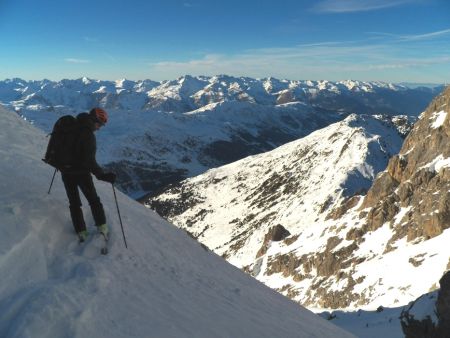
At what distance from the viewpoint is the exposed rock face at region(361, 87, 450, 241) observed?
5669 cm

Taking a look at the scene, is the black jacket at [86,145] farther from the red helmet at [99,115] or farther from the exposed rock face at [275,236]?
the exposed rock face at [275,236]

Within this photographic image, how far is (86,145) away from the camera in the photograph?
365 inches

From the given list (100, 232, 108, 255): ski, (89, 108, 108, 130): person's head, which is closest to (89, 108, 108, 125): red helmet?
(89, 108, 108, 130): person's head

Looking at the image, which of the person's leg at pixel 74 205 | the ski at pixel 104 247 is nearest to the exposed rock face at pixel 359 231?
the ski at pixel 104 247

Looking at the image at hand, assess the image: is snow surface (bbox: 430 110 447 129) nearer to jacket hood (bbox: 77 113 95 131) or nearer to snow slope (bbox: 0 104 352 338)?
snow slope (bbox: 0 104 352 338)

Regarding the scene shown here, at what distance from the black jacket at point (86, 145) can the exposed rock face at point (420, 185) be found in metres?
54.0

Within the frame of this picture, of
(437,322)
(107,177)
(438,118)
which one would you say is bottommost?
(438,118)

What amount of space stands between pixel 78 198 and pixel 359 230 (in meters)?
68.0

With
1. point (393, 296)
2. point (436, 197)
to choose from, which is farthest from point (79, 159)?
point (436, 197)

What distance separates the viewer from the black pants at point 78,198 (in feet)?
30.7

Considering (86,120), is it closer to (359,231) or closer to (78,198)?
(78,198)

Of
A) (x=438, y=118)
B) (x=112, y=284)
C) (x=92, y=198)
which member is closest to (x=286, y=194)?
(x=438, y=118)

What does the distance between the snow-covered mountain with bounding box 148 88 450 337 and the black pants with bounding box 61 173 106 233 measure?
2362cm

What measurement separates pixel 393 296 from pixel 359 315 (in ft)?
39.9
